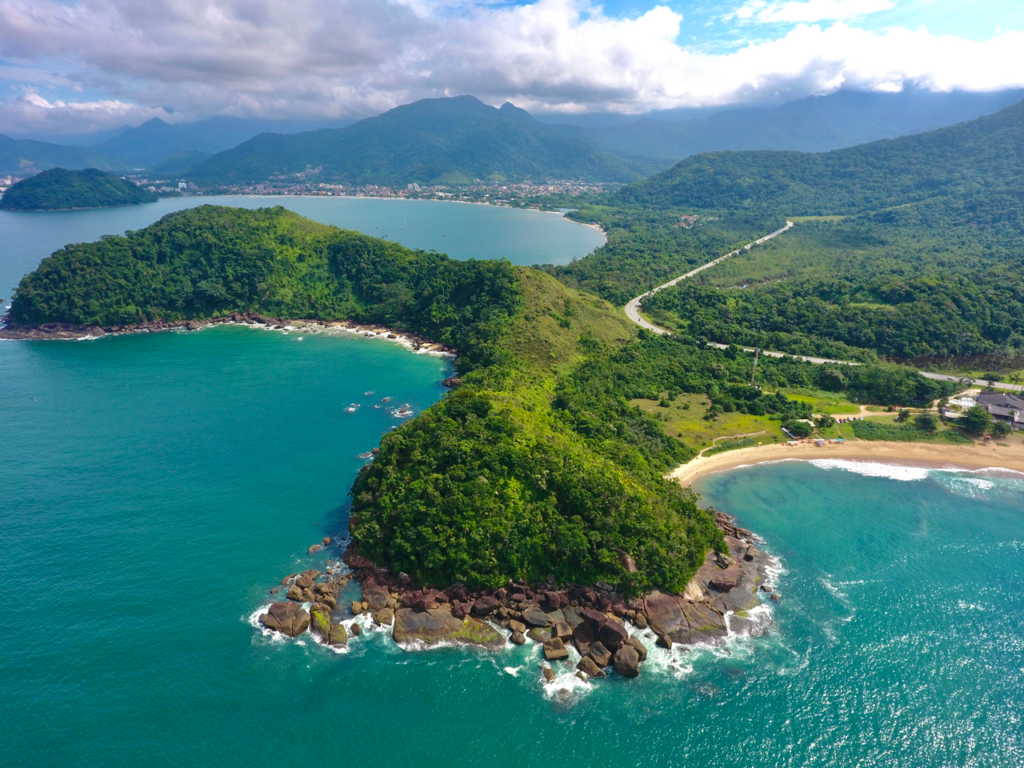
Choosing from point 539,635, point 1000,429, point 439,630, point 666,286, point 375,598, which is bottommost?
point 539,635

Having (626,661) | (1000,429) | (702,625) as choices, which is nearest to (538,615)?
(626,661)

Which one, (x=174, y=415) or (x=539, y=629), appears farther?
(x=174, y=415)

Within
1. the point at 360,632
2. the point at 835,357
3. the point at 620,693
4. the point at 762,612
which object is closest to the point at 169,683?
the point at 360,632

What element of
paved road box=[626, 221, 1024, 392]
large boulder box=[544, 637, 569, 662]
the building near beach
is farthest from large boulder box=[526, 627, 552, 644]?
paved road box=[626, 221, 1024, 392]

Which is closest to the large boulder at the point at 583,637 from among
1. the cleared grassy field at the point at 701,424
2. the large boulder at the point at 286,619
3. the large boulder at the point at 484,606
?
the large boulder at the point at 484,606

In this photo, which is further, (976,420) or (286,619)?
(976,420)

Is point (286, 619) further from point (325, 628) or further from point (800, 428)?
point (800, 428)

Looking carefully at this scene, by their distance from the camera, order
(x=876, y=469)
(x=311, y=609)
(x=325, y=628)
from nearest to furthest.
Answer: (x=325, y=628)
(x=311, y=609)
(x=876, y=469)

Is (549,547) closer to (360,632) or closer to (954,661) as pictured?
(360,632)
